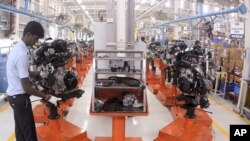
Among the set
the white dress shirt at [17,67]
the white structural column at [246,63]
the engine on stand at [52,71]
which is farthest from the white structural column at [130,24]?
the white dress shirt at [17,67]

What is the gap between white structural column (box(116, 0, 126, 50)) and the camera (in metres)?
4.88

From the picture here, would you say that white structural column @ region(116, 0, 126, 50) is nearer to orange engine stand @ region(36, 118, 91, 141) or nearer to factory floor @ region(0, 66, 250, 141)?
factory floor @ region(0, 66, 250, 141)

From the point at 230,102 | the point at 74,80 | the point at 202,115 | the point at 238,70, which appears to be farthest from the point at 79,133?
the point at 238,70

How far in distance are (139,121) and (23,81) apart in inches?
121

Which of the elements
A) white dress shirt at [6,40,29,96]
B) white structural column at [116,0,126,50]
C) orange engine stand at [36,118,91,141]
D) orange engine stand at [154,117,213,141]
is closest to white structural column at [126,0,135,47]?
white structural column at [116,0,126,50]

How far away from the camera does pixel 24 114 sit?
10.3ft

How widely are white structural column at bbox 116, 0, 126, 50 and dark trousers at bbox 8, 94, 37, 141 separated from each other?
7.39ft

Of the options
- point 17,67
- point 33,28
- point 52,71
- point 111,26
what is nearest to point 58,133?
point 52,71

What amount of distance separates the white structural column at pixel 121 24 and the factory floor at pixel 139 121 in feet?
5.24

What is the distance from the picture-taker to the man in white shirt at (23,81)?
292cm

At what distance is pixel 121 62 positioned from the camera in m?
3.99

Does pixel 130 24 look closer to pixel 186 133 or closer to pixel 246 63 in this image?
pixel 186 133

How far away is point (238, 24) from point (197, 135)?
370 cm

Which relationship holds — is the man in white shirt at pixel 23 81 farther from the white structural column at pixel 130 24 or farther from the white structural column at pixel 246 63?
the white structural column at pixel 246 63
